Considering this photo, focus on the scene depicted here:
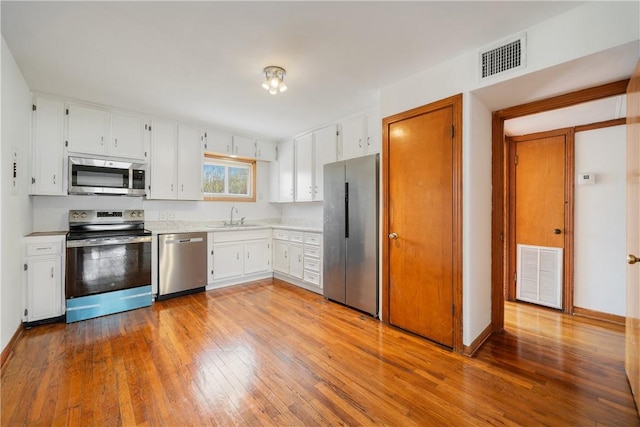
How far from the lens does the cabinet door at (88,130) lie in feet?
10.6

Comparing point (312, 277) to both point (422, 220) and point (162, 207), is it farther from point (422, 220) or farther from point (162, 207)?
point (162, 207)

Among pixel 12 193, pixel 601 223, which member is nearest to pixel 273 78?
pixel 12 193

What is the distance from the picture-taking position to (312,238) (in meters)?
4.01

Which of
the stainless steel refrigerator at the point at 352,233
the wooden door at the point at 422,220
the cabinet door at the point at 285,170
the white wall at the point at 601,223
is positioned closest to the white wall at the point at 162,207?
the cabinet door at the point at 285,170

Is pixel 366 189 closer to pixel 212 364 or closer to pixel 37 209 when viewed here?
pixel 212 364

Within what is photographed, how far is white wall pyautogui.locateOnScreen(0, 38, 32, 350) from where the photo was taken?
2158 mm

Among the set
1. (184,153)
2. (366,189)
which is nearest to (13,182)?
(184,153)

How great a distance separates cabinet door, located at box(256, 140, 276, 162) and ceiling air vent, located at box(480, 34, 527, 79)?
357 cm

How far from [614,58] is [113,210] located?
509 centimetres

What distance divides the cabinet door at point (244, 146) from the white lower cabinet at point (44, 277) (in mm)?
2506

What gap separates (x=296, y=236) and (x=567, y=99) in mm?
3391

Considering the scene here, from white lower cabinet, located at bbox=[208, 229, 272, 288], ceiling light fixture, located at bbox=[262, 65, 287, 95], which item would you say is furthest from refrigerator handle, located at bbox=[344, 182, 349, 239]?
white lower cabinet, located at bbox=[208, 229, 272, 288]

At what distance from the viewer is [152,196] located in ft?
12.4

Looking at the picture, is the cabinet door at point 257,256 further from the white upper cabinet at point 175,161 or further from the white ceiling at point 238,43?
the white ceiling at point 238,43
